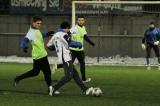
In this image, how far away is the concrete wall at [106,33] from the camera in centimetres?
3291

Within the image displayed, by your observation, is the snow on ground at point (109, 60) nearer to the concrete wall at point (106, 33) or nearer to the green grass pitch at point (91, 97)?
the concrete wall at point (106, 33)

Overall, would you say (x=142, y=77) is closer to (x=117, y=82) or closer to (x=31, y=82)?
(x=117, y=82)

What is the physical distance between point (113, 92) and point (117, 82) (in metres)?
3.17

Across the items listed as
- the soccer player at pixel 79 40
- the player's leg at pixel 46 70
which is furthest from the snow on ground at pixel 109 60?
the player's leg at pixel 46 70

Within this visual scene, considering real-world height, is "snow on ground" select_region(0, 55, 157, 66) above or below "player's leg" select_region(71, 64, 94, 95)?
below

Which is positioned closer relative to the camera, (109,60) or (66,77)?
(66,77)

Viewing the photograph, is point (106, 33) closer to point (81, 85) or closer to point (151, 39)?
point (151, 39)

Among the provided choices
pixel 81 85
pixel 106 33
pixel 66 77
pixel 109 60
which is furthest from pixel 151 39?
pixel 66 77

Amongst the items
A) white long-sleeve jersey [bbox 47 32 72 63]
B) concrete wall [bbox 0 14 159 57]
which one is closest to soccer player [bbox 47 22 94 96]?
white long-sleeve jersey [bbox 47 32 72 63]

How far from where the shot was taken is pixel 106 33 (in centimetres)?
3362

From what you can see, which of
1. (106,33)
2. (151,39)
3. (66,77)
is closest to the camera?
(66,77)

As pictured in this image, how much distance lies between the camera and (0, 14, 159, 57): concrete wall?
32906mm

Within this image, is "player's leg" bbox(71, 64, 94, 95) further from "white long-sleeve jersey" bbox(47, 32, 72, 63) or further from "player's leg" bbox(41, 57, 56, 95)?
"player's leg" bbox(41, 57, 56, 95)

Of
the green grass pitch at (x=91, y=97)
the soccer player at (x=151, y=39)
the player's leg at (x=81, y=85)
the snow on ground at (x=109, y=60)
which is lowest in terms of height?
the snow on ground at (x=109, y=60)
